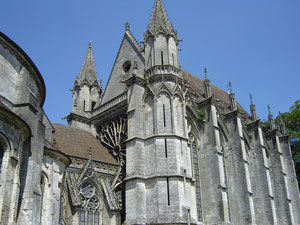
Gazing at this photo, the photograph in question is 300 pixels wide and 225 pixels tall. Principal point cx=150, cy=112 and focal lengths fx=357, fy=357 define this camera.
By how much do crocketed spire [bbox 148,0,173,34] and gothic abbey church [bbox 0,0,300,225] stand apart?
0.09 meters

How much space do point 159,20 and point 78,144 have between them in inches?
383

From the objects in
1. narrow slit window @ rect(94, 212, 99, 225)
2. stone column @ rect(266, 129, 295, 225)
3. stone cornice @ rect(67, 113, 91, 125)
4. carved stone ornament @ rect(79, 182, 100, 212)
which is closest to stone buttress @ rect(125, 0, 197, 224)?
narrow slit window @ rect(94, 212, 99, 225)

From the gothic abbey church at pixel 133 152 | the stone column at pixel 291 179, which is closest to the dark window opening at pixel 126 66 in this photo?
the gothic abbey church at pixel 133 152

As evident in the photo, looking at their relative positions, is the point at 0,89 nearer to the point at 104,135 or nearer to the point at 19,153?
the point at 19,153

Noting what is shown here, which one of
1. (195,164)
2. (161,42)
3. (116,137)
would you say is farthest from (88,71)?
(195,164)

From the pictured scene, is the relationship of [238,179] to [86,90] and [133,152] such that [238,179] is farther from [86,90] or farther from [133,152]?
[86,90]

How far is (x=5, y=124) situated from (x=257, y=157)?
68.0ft

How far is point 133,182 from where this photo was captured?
19172 mm

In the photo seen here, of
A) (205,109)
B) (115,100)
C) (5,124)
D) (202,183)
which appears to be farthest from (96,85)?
(5,124)

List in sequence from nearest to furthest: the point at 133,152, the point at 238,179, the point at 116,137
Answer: the point at 133,152 < the point at 238,179 < the point at 116,137

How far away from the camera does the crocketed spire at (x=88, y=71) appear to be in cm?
2967

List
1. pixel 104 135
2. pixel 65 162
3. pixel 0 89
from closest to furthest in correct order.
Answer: pixel 0 89 → pixel 65 162 → pixel 104 135

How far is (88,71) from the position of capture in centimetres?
3038

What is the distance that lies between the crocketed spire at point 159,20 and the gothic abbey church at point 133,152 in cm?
9
